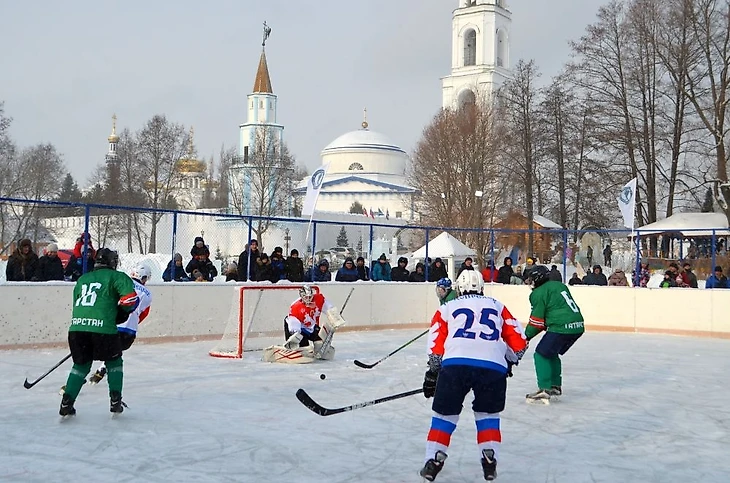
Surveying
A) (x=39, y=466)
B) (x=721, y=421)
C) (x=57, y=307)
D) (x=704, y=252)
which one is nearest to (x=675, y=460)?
(x=721, y=421)

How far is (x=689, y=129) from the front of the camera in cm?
2550

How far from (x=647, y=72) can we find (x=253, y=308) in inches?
737

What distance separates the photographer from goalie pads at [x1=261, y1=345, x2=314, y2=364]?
372 inches

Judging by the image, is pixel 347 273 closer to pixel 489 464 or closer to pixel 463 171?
pixel 489 464

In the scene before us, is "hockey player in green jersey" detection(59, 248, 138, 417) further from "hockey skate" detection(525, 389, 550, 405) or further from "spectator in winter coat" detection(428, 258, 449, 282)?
"spectator in winter coat" detection(428, 258, 449, 282)

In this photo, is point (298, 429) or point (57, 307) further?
point (57, 307)

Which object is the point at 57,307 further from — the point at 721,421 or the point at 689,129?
the point at 689,129

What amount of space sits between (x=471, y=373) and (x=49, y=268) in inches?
313

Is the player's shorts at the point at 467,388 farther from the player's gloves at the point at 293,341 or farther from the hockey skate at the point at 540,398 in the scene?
the player's gloves at the point at 293,341

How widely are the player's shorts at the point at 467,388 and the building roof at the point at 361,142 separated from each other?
8322 centimetres

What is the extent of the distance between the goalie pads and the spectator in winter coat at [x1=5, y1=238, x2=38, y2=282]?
344 centimetres

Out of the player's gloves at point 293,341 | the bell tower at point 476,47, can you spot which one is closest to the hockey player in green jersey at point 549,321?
the player's gloves at point 293,341

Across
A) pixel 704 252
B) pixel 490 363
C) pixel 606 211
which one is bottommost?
pixel 490 363

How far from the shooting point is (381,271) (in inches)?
591
